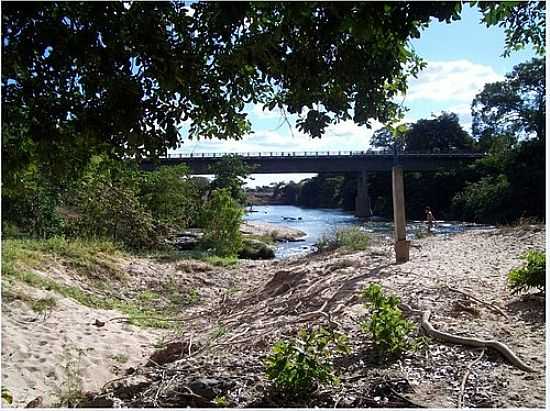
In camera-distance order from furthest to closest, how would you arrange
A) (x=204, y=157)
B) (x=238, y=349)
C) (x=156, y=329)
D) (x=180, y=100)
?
(x=204, y=157) < (x=156, y=329) < (x=238, y=349) < (x=180, y=100)

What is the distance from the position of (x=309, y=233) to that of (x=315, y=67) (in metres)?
26.1

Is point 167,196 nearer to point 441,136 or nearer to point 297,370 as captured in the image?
point 297,370

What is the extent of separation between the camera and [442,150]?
34625mm

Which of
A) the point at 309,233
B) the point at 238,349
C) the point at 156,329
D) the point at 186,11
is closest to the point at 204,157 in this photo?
the point at 309,233

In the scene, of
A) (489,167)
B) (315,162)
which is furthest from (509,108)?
(315,162)

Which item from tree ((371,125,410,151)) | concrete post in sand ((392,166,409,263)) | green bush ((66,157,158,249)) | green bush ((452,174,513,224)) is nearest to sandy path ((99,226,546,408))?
concrete post in sand ((392,166,409,263))

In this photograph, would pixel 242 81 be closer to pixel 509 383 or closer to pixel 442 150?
pixel 509 383

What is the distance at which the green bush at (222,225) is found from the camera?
52.3 feet

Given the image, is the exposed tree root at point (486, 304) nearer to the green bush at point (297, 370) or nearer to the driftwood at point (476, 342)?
the driftwood at point (476, 342)

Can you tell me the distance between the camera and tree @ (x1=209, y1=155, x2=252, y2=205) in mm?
22344

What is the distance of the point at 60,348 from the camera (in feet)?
18.4

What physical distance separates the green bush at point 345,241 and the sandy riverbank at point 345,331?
318 centimetres

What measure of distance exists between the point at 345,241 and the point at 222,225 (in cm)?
414

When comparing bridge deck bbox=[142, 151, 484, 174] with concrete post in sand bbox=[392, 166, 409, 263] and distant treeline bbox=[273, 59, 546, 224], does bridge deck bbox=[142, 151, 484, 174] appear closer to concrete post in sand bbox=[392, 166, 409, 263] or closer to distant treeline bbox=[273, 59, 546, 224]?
distant treeline bbox=[273, 59, 546, 224]
